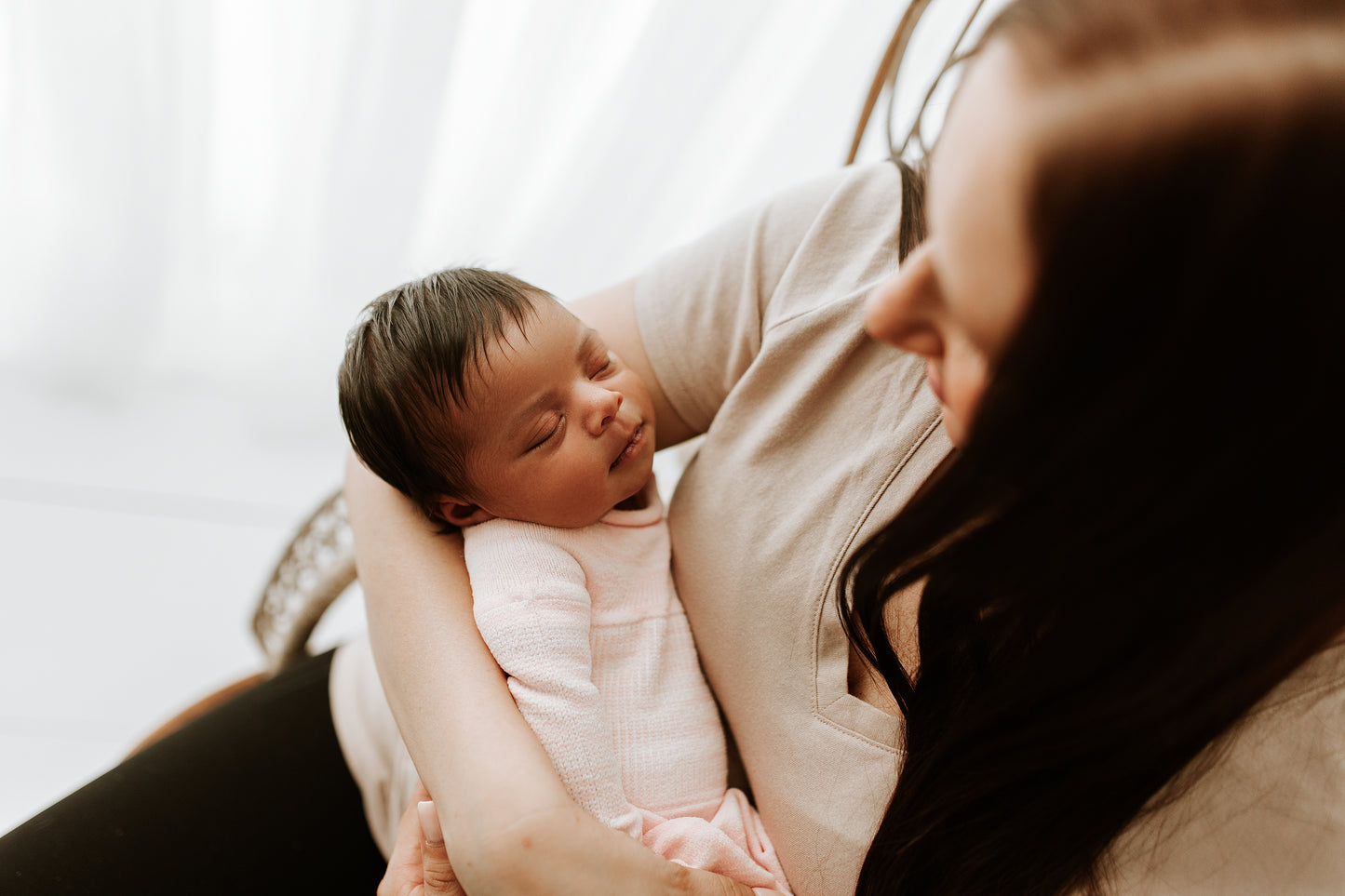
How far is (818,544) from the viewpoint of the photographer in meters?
0.70

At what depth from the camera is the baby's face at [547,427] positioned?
74cm

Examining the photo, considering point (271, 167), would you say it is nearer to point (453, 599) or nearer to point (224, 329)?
point (224, 329)

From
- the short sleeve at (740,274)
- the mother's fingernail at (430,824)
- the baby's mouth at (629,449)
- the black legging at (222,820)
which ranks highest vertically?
the short sleeve at (740,274)

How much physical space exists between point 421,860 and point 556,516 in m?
0.30

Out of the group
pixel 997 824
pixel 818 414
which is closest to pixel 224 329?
pixel 818 414

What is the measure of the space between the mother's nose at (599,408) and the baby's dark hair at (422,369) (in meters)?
0.09

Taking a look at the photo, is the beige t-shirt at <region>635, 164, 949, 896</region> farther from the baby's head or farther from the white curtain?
the white curtain

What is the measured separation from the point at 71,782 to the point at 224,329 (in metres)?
0.80

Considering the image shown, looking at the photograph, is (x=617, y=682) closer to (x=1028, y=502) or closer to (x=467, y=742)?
(x=467, y=742)

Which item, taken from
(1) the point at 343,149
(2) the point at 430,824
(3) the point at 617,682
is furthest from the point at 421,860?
(1) the point at 343,149

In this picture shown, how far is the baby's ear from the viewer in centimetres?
80

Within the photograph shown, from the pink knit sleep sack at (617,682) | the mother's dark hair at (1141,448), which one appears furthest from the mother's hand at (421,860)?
the mother's dark hair at (1141,448)

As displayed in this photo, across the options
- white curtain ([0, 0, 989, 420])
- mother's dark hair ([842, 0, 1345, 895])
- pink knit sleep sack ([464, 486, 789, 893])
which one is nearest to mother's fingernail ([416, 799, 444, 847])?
pink knit sleep sack ([464, 486, 789, 893])

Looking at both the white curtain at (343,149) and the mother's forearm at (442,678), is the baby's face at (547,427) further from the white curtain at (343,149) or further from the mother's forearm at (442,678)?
the white curtain at (343,149)
